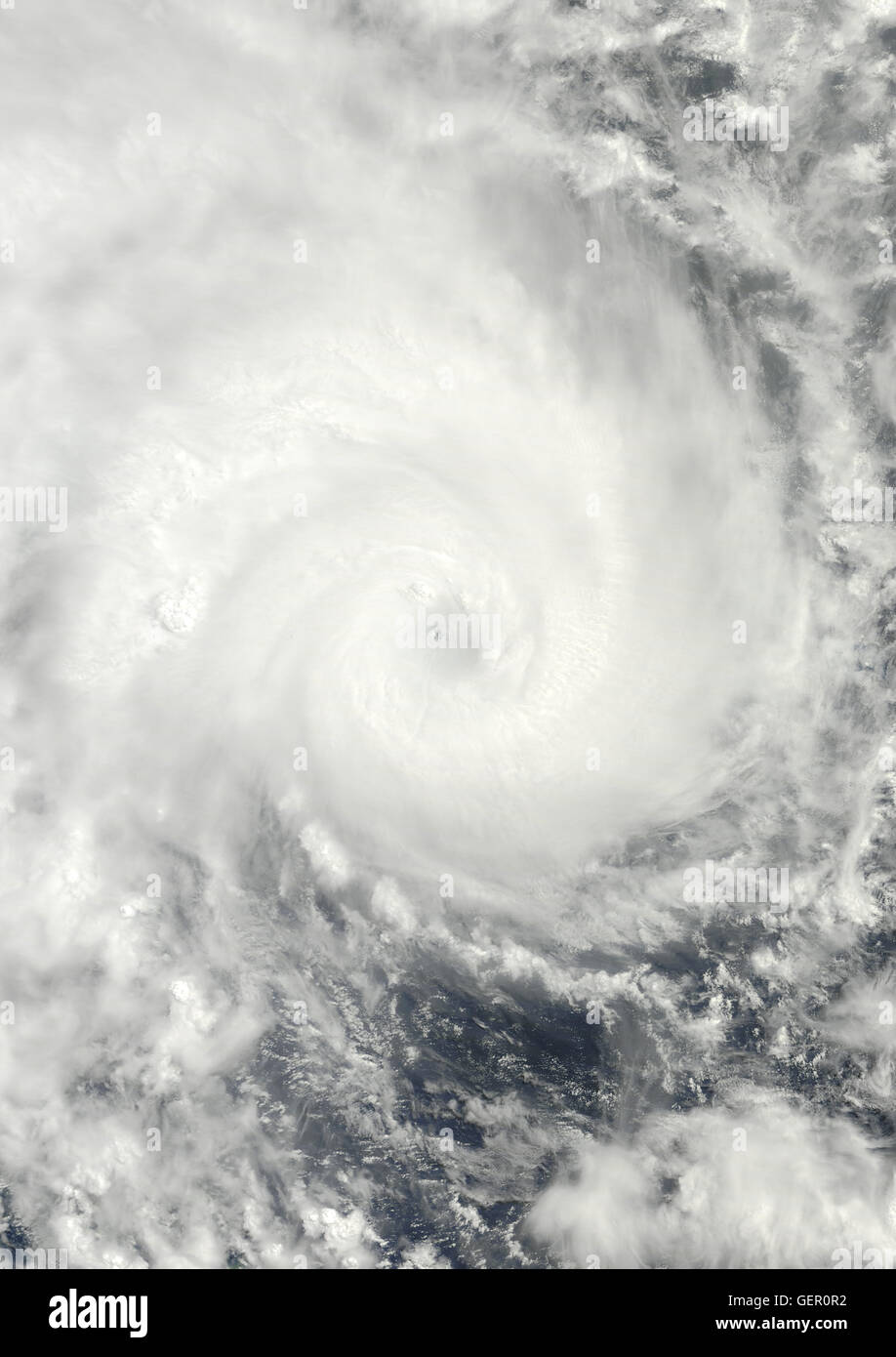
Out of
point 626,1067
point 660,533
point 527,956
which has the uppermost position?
point 660,533

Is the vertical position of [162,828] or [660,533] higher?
[660,533]

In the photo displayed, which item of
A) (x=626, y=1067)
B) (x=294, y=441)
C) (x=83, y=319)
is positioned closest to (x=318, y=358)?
(x=294, y=441)

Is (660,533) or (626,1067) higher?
(660,533)

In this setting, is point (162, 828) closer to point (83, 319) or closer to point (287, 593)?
point (287, 593)

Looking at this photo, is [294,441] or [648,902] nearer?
[648,902]

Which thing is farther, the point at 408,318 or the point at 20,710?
the point at 408,318

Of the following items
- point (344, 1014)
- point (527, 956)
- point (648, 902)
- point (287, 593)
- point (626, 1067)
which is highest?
point (287, 593)

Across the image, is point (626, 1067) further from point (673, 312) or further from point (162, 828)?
point (673, 312)

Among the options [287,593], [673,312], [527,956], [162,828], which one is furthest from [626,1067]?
[673,312]

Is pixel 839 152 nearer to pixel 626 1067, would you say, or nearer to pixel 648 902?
pixel 648 902
